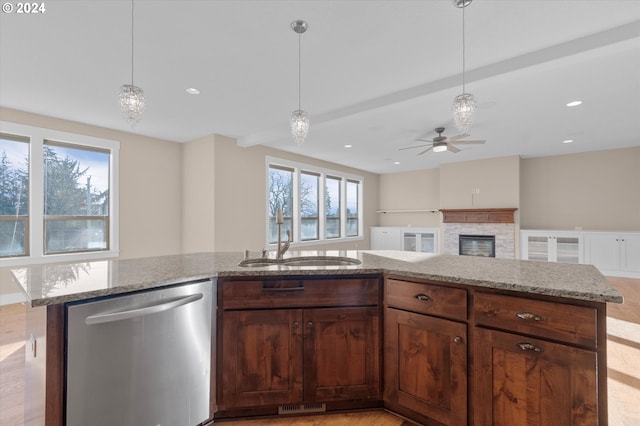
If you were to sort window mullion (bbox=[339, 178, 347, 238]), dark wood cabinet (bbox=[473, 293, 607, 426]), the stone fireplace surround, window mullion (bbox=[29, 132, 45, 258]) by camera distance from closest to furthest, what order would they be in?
dark wood cabinet (bbox=[473, 293, 607, 426])
window mullion (bbox=[29, 132, 45, 258])
the stone fireplace surround
window mullion (bbox=[339, 178, 347, 238])

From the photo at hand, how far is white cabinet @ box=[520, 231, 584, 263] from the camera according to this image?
19.9 ft

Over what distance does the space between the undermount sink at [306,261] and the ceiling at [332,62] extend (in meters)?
1.76

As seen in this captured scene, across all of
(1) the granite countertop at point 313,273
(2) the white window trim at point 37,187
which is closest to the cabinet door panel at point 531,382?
(1) the granite countertop at point 313,273

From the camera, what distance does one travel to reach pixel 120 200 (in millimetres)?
4887

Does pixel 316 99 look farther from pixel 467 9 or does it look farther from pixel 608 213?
pixel 608 213

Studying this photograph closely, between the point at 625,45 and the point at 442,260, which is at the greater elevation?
the point at 625,45

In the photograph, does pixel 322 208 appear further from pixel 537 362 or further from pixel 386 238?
pixel 537 362

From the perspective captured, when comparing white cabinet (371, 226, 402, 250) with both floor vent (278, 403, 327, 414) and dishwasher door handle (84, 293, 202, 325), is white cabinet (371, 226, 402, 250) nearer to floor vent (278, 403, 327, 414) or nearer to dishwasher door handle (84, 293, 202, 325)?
floor vent (278, 403, 327, 414)

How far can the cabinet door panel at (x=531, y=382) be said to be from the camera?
1239 millimetres

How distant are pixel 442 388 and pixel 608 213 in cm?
734

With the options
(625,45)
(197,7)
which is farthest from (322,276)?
(625,45)

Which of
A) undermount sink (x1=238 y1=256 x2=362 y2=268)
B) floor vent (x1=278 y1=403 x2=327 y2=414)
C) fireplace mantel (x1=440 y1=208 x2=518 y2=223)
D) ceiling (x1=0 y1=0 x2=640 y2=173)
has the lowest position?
floor vent (x1=278 y1=403 x2=327 y2=414)

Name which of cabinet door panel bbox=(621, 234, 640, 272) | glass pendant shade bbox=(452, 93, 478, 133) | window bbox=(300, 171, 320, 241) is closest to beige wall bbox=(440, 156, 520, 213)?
cabinet door panel bbox=(621, 234, 640, 272)

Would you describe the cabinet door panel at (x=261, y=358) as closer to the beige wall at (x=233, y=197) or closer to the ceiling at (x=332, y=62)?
the ceiling at (x=332, y=62)
